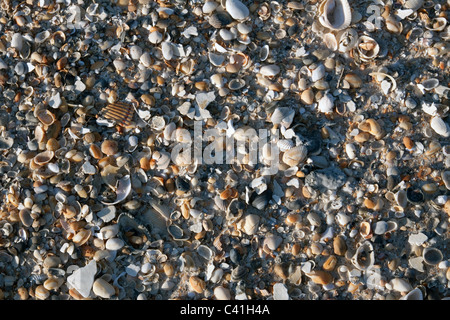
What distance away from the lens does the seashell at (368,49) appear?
7.61 feet

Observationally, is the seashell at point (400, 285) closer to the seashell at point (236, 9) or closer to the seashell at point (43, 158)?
the seashell at point (236, 9)

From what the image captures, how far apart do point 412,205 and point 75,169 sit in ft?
5.77

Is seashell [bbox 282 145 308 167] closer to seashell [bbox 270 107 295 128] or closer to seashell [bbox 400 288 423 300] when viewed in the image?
seashell [bbox 270 107 295 128]

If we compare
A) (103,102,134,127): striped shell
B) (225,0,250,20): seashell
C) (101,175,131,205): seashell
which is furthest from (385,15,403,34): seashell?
(101,175,131,205): seashell

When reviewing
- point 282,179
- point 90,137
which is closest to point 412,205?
point 282,179

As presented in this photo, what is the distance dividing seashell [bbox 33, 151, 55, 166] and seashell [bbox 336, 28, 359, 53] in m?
1.65

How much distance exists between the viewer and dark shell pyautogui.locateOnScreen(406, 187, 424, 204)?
2195 millimetres

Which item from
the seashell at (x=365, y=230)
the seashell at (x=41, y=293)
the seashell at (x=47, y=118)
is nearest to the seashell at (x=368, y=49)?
the seashell at (x=365, y=230)

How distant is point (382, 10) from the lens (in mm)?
2391

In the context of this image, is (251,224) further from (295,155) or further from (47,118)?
(47,118)

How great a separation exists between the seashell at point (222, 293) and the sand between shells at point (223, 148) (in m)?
0.01

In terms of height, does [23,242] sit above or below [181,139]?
below

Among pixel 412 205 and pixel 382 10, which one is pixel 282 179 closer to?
pixel 412 205

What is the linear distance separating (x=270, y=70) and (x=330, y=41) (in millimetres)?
374
